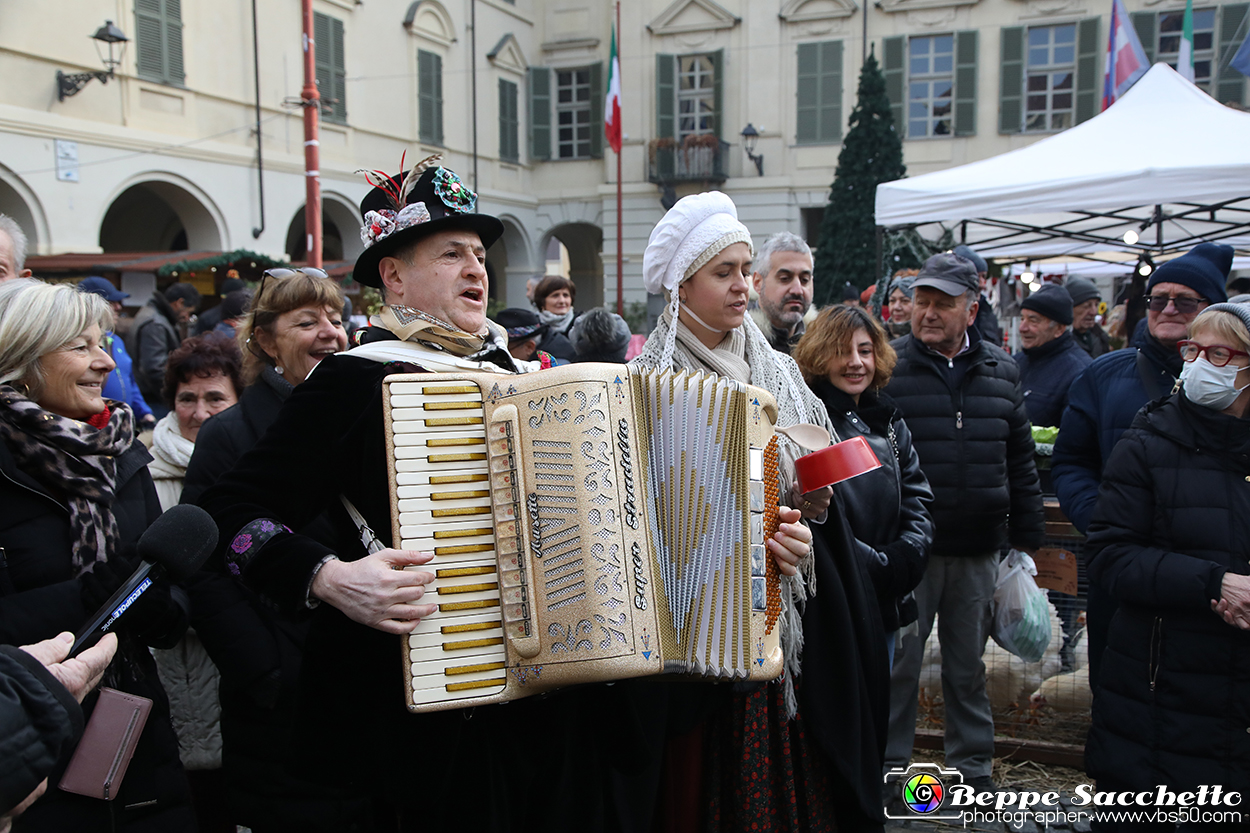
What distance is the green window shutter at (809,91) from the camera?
21.2 m

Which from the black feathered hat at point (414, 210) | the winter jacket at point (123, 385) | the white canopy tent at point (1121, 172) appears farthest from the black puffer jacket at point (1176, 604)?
the winter jacket at point (123, 385)

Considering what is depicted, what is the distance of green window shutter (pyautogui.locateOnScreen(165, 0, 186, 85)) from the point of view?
46.3ft

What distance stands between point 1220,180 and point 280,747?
6.28m

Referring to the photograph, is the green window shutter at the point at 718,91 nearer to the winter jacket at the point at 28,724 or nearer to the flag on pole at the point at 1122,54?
the flag on pole at the point at 1122,54

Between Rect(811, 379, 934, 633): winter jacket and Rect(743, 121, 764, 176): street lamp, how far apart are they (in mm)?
18908

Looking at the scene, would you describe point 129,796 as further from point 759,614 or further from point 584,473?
point 759,614

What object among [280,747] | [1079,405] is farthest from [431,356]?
[1079,405]

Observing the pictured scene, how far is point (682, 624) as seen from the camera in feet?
6.77

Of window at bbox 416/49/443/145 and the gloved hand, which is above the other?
window at bbox 416/49/443/145

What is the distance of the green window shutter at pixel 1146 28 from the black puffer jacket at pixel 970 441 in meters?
19.1

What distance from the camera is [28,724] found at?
55.6 inches

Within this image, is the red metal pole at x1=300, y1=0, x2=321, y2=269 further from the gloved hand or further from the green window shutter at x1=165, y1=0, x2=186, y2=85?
the gloved hand

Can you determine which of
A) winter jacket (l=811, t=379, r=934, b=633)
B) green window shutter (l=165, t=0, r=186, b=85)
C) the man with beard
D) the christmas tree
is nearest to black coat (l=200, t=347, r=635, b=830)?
winter jacket (l=811, t=379, r=934, b=633)

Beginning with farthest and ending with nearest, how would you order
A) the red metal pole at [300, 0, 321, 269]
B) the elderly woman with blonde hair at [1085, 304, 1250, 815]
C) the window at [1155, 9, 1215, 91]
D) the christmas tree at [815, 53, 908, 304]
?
the window at [1155, 9, 1215, 91] < the christmas tree at [815, 53, 908, 304] < the red metal pole at [300, 0, 321, 269] < the elderly woman with blonde hair at [1085, 304, 1250, 815]
